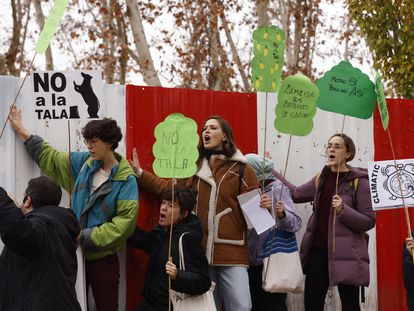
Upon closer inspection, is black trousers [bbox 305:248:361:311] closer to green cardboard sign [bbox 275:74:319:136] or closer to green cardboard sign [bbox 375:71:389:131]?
green cardboard sign [bbox 275:74:319:136]

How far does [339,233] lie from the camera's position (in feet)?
23.0

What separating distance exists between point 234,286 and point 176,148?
1.20 meters

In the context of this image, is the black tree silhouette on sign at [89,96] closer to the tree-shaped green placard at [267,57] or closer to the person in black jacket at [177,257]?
the person in black jacket at [177,257]

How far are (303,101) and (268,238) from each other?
1.17 meters

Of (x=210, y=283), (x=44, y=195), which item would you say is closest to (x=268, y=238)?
(x=210, y=283)

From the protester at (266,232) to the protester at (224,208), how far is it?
30cm

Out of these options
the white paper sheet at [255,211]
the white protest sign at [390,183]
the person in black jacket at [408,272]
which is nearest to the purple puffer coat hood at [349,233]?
the white protest sign at [390,183]

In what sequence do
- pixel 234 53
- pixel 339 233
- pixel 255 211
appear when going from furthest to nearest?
pixel 234 53 → pixel 339 233 → pixel 255 211

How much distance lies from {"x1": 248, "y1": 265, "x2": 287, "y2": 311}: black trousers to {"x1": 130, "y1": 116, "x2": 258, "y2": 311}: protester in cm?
43

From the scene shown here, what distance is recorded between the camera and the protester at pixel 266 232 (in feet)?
23.1

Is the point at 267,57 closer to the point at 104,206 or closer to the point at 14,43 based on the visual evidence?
the point at 104,206

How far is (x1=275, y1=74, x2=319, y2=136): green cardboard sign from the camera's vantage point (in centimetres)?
686

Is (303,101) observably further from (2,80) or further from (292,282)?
(2,80)

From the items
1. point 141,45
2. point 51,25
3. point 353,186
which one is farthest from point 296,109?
point 141,45
